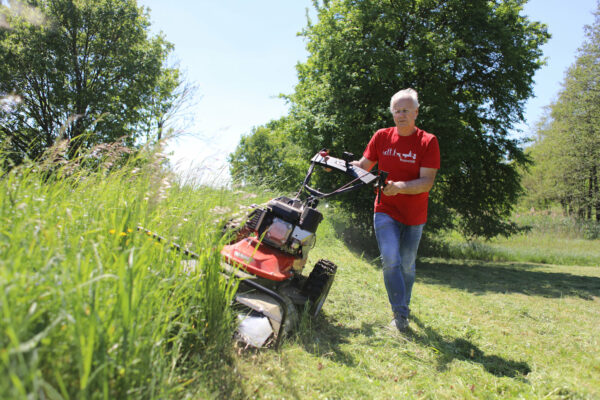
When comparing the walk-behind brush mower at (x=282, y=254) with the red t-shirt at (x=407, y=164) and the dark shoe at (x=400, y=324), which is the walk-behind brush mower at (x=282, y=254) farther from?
the dark shoe at (x=400, y=324)

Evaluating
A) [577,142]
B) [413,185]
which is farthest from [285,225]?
[577,142]

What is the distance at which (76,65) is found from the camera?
1575 cm

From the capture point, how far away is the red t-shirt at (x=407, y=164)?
3391 mm

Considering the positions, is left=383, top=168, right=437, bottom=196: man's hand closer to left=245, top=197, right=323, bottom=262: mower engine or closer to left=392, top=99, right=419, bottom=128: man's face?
left=392, top=99, right=419, bottom=128: man's face

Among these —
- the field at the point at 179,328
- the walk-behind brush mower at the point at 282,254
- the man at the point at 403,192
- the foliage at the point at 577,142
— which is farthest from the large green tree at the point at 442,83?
the foliage at the point at 577,142

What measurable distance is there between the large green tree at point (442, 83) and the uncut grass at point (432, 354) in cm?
560

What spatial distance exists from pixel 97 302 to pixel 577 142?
2934 centimetres

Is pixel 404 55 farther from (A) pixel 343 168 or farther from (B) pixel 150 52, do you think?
(B) pixel 150 52

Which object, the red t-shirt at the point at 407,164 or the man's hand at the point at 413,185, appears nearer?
the man's hand at the point at 413,185

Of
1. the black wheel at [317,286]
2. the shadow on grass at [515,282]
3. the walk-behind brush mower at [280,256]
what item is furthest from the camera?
the shadow on grass at [515,282]

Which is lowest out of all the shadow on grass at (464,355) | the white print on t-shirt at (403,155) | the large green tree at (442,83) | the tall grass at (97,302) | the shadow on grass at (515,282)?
the shadow on grass at (515,282)

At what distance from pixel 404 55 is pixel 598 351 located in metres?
8.31

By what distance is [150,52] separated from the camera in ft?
57.3

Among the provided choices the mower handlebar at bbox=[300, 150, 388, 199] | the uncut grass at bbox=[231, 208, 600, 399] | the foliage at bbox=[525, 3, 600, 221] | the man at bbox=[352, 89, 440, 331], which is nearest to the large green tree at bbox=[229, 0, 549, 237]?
the uncut grass at bbox=[231, 208, 600, 399]
